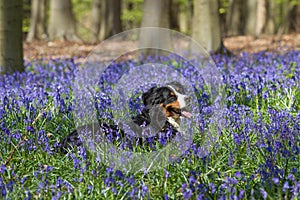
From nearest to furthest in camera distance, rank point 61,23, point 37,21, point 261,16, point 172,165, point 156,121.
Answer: point 172,165, point 156,121, point 61,23, point 261,16, point 37,21

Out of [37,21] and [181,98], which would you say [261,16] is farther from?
[181,98]

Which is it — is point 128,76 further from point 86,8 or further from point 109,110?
point 86,8

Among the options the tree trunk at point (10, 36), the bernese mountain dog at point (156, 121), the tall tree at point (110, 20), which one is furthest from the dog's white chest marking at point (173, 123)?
the tall tree at point (110, 20)

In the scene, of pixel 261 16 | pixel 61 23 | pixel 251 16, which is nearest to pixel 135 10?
pixel 251 16

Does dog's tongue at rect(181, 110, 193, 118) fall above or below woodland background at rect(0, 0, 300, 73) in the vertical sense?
below

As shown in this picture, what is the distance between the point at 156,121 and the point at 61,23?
15.1 metres

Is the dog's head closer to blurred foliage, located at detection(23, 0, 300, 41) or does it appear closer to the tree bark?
the tree bark

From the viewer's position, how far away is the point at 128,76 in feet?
24.7

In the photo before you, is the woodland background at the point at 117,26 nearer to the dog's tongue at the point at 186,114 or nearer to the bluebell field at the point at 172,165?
the bluebell field at the point at 172,165

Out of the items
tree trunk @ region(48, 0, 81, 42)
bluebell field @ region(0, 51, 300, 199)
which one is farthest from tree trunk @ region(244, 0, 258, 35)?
bluebell field @ region(0, 51, 300, 199)

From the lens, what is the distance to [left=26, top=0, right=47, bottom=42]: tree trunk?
21428 millimetres

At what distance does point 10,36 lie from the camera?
823 cm

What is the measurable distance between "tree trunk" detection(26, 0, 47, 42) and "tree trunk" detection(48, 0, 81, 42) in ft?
5.10

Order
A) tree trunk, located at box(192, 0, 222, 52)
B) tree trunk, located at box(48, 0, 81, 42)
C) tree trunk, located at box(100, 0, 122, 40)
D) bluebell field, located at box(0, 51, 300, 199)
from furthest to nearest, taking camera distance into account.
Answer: tree trunk, located at box(100, 0, 122, 40) < tree trunk, located at box(48, 0, 81, 42) < tree trunk, located at box(192, 0, 222, 52) < bluebell field, located at box(0, 51, 300, 199)
